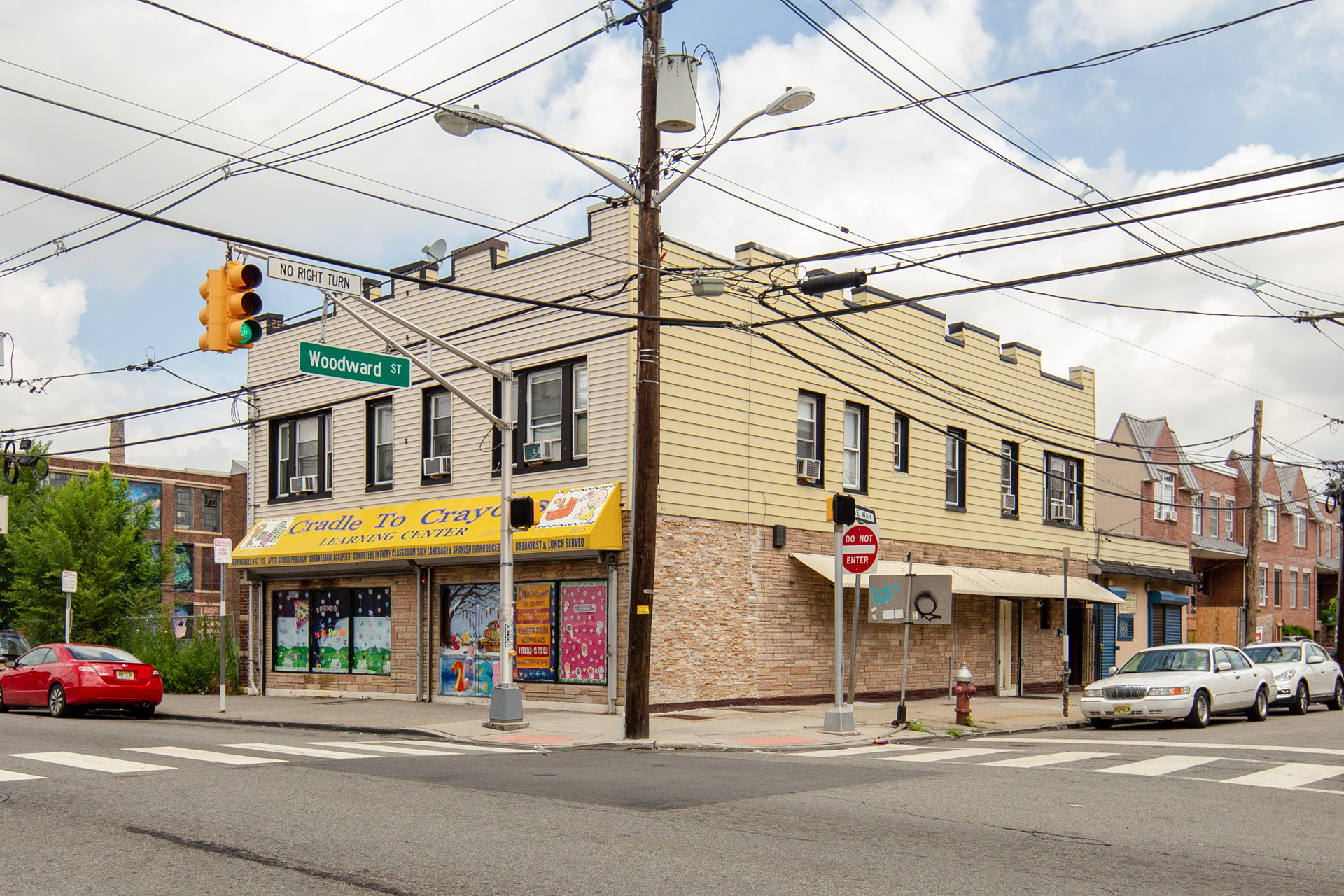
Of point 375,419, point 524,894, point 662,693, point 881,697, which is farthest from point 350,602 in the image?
point 524,894

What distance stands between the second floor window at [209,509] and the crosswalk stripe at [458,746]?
52.5 metres

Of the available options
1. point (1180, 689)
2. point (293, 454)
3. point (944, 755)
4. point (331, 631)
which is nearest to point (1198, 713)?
point (1180, 689)

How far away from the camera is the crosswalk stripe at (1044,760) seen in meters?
13.5

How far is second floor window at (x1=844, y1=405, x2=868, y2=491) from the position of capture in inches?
953

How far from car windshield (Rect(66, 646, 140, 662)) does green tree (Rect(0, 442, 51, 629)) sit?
97.6ft

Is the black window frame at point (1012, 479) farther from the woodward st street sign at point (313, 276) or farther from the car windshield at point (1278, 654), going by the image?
the woodward st street sign at point (313, 276)

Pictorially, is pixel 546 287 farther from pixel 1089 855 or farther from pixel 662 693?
pixel 1089 855

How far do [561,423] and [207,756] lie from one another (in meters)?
9.23

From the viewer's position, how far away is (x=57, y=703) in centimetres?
2127

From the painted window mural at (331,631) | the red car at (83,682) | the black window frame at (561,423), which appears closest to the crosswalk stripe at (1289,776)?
the black window frame at (561,423)

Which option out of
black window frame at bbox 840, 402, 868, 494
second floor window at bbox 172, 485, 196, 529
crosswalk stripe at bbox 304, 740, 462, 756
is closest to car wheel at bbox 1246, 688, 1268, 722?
black window frame at bbox 840, 402, 868, 494

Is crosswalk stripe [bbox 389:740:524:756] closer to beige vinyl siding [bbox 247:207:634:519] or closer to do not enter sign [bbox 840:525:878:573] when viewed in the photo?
beige vinyl siding [bbox 247:207:634:519]

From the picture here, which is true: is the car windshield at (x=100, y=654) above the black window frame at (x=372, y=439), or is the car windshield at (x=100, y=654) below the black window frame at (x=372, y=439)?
below

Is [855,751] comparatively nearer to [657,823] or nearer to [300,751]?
[300,751]
